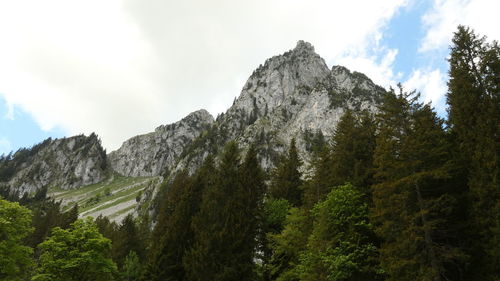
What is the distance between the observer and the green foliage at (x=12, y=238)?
21.1 metres

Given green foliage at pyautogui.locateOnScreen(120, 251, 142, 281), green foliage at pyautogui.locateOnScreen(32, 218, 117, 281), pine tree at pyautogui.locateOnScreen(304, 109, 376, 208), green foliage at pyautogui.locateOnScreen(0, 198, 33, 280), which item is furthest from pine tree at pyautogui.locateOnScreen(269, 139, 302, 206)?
green foliage at pyautogui.locateOnScreen(0, 198, 33, 280)

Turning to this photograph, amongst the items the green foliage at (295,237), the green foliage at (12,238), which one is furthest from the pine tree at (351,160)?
the green foliage at (12,238)

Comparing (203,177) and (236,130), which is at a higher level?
(236,130)

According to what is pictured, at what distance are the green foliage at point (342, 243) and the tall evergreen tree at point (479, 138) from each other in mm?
6060

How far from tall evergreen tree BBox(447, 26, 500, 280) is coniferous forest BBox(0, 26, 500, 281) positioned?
0.22 ft

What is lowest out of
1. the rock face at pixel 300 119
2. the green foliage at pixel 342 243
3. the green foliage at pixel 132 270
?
the green foliage at pixel 132 270

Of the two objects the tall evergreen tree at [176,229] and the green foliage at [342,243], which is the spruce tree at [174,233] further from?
the green foliage at [342,243]

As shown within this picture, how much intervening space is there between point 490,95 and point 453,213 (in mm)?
7790

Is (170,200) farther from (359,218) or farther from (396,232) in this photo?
(396,232)

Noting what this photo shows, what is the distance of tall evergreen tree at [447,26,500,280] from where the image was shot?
1655 cm

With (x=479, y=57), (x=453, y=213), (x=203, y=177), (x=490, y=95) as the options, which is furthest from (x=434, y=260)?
(x=203, y=177)

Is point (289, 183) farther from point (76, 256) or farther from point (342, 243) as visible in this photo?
point (76, 256)

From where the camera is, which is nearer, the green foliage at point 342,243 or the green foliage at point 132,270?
the green foliage at point 342,243

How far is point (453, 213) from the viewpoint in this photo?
1930 centimetres
